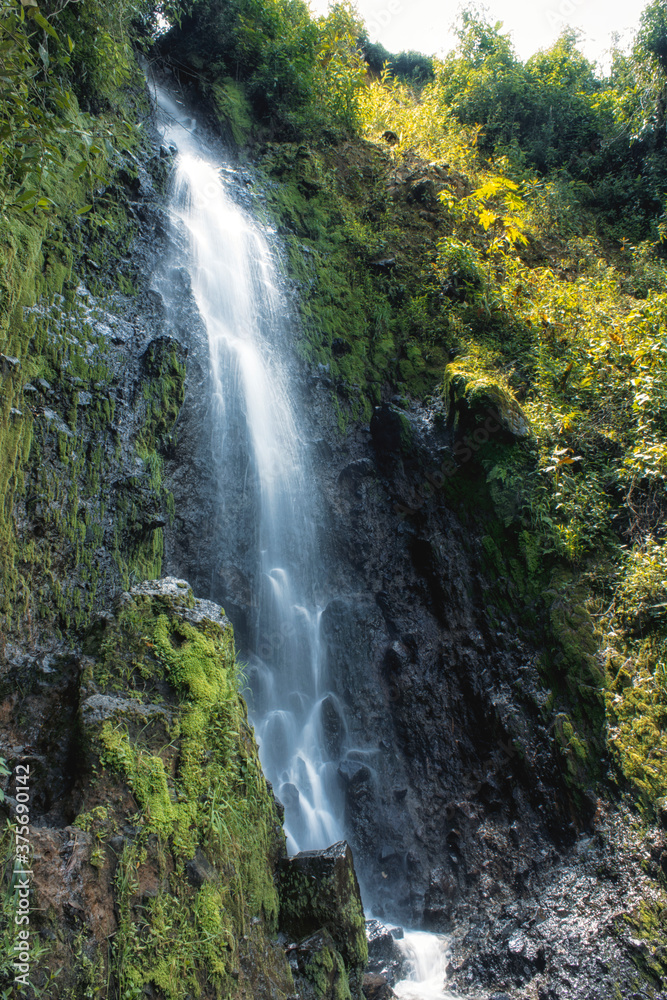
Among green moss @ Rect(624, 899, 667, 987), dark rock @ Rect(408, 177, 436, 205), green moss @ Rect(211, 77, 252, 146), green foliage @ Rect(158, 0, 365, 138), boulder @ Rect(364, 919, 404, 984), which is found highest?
green foliage @ Rect(158, 0, 365, 138)

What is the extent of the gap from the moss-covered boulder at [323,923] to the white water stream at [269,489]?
1.94 m

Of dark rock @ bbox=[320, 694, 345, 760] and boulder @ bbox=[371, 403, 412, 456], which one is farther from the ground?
boulder @ bbox=[371, 403, 412, 456]

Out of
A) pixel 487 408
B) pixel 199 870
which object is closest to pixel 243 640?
pixel 199 870

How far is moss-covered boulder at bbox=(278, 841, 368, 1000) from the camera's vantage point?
3.63m

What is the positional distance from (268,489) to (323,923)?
5.16 m

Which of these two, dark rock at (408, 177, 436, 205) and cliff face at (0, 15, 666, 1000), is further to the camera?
dark rock at (408, 177, 436, 205)

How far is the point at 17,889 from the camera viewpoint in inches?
93.5

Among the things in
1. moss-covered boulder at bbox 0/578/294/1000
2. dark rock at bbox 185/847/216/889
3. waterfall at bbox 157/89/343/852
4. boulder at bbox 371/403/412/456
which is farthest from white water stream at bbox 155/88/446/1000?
dark rock at bbox 185/847/216/889

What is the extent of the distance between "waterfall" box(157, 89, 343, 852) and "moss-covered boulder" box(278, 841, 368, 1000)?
7.70 ft

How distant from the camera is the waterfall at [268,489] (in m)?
6.79

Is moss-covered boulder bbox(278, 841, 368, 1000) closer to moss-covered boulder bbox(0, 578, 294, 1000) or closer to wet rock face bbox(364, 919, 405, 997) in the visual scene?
moss-covered boulder bbox(0, 578, 294, 1000)

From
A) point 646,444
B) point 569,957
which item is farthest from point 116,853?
point 646,444

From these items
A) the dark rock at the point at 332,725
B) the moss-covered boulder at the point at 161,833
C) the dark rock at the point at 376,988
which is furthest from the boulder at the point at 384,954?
the moss-covered boulder at the point at 161,833

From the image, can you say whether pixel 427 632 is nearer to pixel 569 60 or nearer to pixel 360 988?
pixel 360 988
